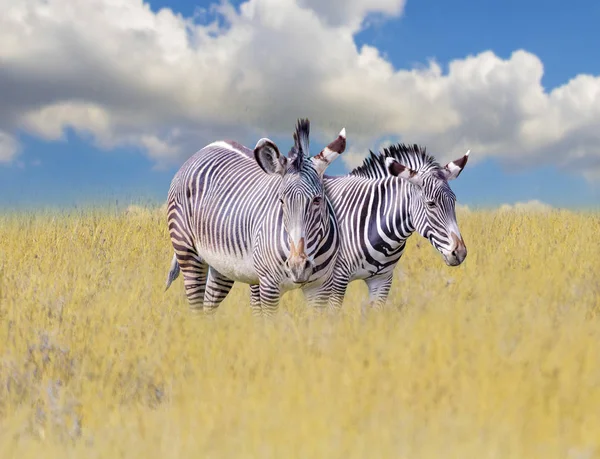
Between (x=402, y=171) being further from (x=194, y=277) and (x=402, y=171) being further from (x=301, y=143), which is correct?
(x=194, y=277)

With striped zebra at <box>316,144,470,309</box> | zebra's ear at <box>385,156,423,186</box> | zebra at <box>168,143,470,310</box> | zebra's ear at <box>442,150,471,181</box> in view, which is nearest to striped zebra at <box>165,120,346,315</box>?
zebra at <box>168,143,470,310</box>

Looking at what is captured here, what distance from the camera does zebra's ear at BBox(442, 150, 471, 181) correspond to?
21.8 feet

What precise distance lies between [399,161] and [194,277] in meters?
2.63

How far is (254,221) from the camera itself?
20.6ft

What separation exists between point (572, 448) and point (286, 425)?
4.83 feet

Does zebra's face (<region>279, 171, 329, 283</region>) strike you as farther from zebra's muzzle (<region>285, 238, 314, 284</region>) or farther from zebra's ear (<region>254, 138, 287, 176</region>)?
zebra's ear (<region>254, 138, 287, 176</region>)

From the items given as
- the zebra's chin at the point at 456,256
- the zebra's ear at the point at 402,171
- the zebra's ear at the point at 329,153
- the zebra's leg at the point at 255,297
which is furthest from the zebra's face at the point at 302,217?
the zebra's leg at the point at 255,297

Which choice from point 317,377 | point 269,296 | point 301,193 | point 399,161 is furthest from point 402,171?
point 317,377

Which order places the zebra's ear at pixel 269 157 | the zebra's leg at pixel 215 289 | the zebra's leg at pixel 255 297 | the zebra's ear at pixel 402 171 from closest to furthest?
the zebra's ear at pixel 269 157, the zebra's ear at pixel 402 171, the zebra's leg at pixel 255 297, the zebra's leg at pixel 215 289

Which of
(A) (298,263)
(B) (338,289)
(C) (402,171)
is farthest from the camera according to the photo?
(C) (402,171)

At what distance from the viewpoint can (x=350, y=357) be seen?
4.15m

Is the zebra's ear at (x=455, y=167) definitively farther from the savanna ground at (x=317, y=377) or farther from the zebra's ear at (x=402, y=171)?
the savanna ground at (x=317, y=377)

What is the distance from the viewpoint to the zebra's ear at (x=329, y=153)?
556cm

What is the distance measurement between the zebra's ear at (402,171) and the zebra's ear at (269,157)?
1435 mm
